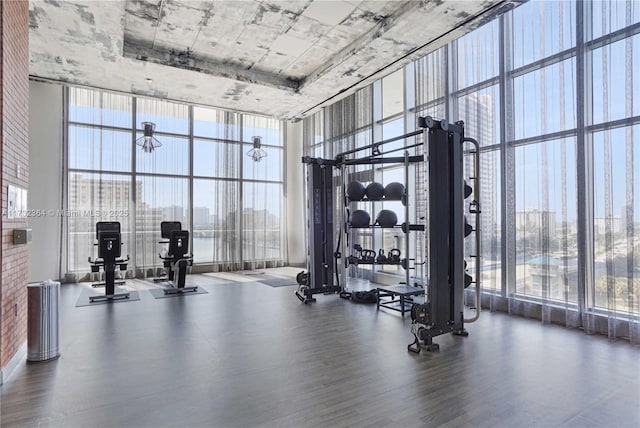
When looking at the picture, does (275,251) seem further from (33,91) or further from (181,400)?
(181,400)

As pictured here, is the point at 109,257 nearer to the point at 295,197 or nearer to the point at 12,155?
the point at 12,155

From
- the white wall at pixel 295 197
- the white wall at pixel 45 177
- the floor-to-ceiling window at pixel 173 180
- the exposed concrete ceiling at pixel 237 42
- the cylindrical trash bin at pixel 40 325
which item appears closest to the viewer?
the cylindrical trash bin at pixel 40 325

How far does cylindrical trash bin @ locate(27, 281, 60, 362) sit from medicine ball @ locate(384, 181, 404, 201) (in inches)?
183

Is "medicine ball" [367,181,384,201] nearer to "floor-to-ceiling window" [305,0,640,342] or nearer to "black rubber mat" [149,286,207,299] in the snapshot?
"floor-to-ceiling window" [305,0,640,342]

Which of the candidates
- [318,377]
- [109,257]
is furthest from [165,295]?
[318,377]

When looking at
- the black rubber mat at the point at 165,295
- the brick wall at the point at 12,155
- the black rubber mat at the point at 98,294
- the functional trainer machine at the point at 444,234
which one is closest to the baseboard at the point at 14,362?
the brick wall at the point at 12,155

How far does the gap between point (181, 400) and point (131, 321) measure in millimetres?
2714

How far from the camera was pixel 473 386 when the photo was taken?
2.95 meters

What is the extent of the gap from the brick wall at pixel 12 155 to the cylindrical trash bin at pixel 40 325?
121 mm

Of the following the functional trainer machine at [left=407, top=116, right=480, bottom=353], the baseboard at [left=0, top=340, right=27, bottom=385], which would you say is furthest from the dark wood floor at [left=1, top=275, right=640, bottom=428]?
the functional trainer machine at [left=407, top=116, right=480, bottom=353]

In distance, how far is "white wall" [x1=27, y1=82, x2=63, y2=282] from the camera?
7562 mm

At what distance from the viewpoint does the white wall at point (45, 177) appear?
756cm

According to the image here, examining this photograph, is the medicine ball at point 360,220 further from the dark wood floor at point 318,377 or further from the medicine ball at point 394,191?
the dark wood floor at point 318,377

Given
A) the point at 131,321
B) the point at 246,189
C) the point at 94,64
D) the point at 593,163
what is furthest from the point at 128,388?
the point at 246,189
